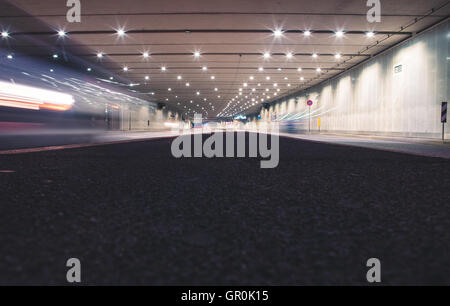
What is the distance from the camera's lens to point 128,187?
2.71 meters

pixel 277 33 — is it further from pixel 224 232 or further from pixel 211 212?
pixel 224 232

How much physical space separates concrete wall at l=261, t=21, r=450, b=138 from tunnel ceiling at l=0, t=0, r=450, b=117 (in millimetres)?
914

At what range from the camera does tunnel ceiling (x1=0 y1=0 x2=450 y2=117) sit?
11828 mm

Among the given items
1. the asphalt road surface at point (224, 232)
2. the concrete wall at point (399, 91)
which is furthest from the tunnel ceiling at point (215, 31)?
the asphalt road surface at point (224, 232)

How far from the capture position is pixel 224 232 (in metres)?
1.44

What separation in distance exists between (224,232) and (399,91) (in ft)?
→ 64.3

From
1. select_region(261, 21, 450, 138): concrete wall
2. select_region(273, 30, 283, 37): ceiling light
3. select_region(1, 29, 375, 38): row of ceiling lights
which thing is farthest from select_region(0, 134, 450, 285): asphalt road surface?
select_region(261, 21, 450, 138): concrete wall

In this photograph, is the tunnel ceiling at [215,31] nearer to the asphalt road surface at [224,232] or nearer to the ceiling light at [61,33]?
the ceiling light at [61,33]

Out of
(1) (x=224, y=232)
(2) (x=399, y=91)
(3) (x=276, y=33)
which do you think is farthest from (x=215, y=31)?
(1) (x=224, y=232)

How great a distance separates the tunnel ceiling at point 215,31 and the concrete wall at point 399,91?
3.00 ft

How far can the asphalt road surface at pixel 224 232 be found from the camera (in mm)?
1004

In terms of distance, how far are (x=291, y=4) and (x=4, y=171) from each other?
1149 centimetres
